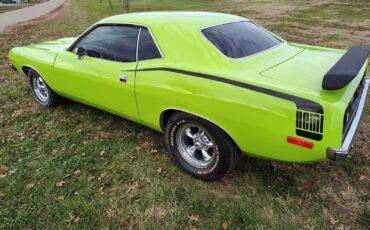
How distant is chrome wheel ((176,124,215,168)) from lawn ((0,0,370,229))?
0.22m

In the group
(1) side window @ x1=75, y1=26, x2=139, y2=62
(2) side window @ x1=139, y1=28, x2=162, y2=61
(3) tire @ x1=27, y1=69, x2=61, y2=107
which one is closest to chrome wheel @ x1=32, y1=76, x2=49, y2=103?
(3) tire @ x1=27, y1=69, x2=61, y2=107

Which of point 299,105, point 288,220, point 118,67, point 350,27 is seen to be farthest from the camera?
point 350,27

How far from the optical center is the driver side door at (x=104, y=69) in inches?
142

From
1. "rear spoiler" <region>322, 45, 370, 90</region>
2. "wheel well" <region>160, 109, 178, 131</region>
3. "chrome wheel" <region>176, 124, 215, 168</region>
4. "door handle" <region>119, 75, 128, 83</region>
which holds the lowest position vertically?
"chrome wheel" <region>176, 124, 215, 168</region>

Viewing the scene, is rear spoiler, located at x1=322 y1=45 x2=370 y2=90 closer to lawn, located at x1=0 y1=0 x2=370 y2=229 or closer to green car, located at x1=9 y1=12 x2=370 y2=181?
green car, located at x1=9 y1=12 x2=370 y2=181

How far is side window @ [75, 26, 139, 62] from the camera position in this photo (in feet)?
11.9

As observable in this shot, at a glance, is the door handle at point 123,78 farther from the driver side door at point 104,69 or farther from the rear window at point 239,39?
the rear window at point 239,39

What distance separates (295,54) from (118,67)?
205cm

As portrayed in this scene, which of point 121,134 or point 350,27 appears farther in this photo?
point 350,27

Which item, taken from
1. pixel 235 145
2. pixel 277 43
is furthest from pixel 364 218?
pixel 277 43

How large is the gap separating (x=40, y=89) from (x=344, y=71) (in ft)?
15.2

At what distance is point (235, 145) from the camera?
9.77 ft

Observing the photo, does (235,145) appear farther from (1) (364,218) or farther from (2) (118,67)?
(2) (118,67)

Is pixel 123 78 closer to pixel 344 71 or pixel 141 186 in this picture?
pixel 141 186
